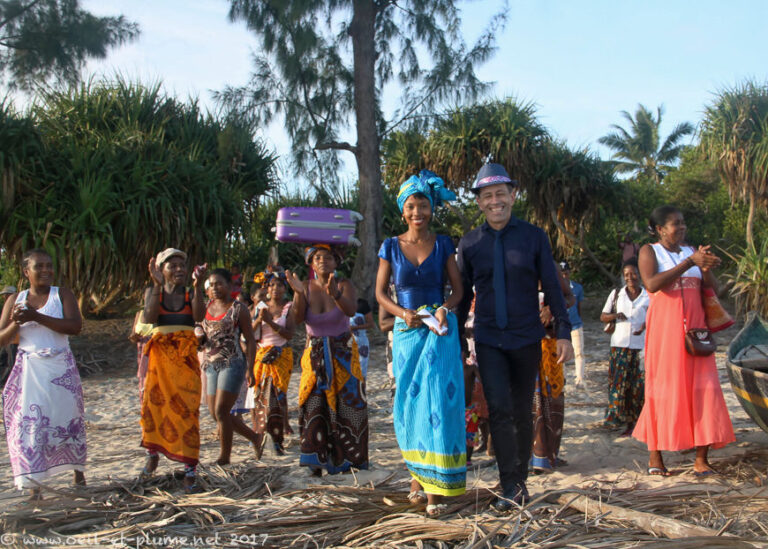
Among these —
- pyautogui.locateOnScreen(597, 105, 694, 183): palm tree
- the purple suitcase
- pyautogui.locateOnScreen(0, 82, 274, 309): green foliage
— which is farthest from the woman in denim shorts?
pyautogui.locateOnScreen(597, 105, 694, 183): palm tree

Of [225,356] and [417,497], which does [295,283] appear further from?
[417,497]

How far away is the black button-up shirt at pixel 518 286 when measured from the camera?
358 centimetres

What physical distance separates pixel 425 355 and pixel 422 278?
17.0 inches

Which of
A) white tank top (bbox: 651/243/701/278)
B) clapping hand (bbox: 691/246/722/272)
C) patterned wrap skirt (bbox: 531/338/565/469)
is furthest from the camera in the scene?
patterned wrap skirt (bbox: 531/338/565/469)

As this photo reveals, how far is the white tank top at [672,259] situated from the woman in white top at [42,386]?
3.94 m

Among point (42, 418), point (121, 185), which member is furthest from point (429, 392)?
point (121, 185)

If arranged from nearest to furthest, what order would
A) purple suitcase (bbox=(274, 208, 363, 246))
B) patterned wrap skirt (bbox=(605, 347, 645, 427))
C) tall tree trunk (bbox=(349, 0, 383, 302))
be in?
purple suitcase (bbox=(274, 208, 363, 246))
patterned wrap skirt (bbox=(605, 347, 645, 427))
tall tree trunk (bbox=(349, 0, 383, 302))

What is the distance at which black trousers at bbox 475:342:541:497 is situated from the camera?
11.6 feet

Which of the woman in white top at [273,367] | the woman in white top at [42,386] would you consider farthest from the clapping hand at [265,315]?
the woman in white top at [42,386]

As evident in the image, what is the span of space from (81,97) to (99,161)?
2006mm

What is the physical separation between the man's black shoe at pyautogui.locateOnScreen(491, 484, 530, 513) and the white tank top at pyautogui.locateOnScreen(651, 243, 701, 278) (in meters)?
1.86

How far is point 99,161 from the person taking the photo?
37.9 ft

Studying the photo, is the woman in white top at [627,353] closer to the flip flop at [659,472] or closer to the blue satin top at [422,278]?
the flip flop at [659,472]

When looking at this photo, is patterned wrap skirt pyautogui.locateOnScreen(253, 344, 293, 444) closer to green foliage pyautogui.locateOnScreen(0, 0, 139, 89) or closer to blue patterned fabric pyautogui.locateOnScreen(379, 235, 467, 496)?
blue patterned fabric pyautogui.locateOnScreen(379, 235, 467, 496)
